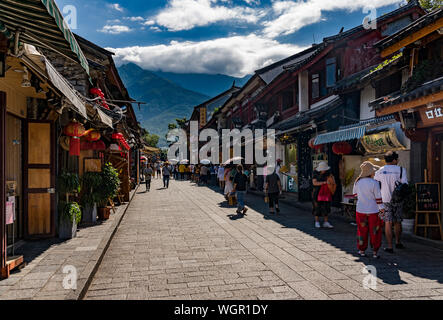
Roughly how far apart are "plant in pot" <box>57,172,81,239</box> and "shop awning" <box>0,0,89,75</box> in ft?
15.4

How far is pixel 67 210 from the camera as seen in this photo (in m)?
8.36

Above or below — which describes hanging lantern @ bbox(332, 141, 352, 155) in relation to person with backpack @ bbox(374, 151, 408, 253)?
above

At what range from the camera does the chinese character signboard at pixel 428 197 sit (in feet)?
27.4

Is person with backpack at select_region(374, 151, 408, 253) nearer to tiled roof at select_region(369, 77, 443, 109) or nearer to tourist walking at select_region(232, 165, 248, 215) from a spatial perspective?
tiled roof at select_region(369, 77, 443, 109)

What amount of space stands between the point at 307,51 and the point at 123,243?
22.9 metres

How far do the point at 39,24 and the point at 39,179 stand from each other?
544 cm

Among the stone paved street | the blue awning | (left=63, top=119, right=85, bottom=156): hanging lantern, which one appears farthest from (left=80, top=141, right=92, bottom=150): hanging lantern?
the blue awning

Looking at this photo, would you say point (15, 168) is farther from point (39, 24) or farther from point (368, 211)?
point (368, 211)

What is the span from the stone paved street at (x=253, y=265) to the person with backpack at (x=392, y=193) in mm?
597

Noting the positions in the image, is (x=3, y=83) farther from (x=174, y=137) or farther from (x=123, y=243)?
(x=174, y=137)

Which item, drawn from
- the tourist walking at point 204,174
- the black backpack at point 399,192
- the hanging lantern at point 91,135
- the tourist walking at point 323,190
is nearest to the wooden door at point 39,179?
the hanging lantern at point 91,135

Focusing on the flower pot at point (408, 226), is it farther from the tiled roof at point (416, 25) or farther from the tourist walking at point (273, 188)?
the tourist walking at point (273, 188)

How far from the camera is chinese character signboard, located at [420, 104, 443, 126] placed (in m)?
7.74
